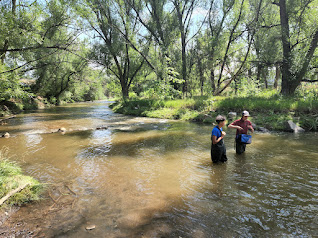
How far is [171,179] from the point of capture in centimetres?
492

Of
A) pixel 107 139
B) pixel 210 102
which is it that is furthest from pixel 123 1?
pixel 107 139

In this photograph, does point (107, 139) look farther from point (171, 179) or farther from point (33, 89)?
point (33, 89)

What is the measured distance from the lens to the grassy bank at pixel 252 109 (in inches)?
447

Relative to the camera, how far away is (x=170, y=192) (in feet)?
14.0

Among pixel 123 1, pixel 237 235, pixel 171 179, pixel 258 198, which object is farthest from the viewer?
pixel 123 1

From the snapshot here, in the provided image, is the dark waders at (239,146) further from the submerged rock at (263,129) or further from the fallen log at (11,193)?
the fallen log at (11,193)

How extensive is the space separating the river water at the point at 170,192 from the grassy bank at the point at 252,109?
3754 mm

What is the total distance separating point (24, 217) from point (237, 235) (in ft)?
11.1

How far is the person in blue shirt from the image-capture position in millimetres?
5484

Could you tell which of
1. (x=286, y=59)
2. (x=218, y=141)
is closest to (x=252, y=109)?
(x=286, y=59)

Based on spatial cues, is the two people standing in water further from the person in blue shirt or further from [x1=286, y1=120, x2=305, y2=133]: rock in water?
[x1=286, y1=120, x2=305, y2=133]: rock in water

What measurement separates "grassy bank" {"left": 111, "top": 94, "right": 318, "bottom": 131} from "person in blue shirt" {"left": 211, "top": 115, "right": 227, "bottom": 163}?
22.1ft

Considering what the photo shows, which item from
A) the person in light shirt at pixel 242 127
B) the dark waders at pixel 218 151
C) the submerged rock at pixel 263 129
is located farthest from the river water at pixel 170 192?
the submerged rock at pixel 263 129

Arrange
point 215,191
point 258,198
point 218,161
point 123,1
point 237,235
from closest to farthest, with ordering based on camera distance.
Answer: point 237,235, point 258,198, point 215,191, point 218,161, point 123,1
